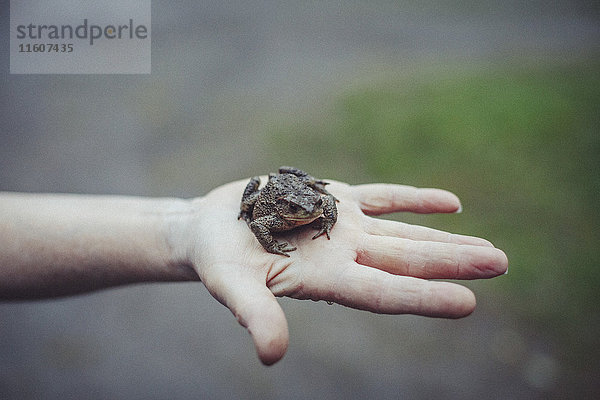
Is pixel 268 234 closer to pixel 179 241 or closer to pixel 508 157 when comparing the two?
pixel 179 241

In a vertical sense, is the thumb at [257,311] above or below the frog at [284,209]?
below

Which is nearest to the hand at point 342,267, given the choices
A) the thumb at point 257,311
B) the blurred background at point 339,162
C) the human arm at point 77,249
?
the thumb at point 257,311

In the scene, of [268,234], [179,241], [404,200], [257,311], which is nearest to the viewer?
[257,311]

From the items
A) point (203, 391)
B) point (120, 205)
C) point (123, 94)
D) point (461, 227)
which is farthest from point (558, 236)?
point (123, 94)

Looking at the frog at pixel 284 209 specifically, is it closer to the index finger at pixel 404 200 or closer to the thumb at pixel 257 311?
the index finger at pixel 404 200

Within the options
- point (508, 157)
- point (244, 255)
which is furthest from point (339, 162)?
point (244, 255)

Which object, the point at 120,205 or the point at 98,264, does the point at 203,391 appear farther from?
the point at 120,205

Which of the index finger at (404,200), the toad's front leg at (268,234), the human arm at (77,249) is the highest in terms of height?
the index finger at (404,200)

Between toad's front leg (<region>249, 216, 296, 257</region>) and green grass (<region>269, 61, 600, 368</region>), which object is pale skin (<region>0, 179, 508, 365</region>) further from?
green grass (<region>269, 61, 600, 368</region>)
